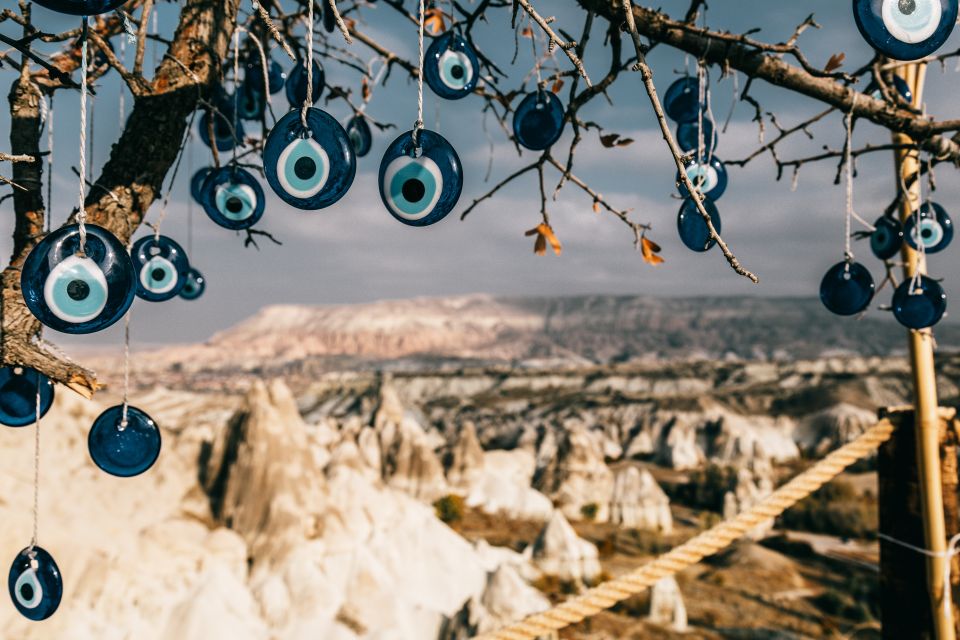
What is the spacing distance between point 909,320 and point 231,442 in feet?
33.3

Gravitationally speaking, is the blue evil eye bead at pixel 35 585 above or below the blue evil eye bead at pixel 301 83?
below

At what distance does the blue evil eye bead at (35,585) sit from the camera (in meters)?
1.91

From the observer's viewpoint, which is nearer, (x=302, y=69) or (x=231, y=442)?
(x=302, y=69)

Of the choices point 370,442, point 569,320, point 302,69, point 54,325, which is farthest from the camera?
point 569,320

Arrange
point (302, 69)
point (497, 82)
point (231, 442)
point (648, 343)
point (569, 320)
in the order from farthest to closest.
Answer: point (569, 320) → point (648, 343) → point (231, 442) → point (497, 82) → point (302, 69)

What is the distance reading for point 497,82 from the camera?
281 cm

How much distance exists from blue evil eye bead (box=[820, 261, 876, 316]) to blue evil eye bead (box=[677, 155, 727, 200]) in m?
0.49

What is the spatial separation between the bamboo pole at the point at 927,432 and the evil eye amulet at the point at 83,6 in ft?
8.34

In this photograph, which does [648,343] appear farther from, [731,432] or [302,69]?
[302,69]

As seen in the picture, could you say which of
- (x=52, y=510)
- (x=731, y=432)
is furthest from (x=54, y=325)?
(x=731, y=432)

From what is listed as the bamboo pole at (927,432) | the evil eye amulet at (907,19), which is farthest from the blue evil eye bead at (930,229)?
the evil eye amulet at (907,19)

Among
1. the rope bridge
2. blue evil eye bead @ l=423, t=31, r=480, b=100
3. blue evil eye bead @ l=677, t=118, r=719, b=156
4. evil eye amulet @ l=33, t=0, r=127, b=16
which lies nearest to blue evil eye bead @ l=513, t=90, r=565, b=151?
blue evil eye bead @ l=423, t=31, r=480, b=100

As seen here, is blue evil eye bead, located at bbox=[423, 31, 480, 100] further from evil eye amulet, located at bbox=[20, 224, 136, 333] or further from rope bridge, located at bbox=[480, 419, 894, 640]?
rope bridge, located at bbox=[480, 419, 894, 640]

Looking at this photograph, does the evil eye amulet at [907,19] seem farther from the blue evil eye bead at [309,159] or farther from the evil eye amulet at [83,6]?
the evil eye amulet at [83,6]
